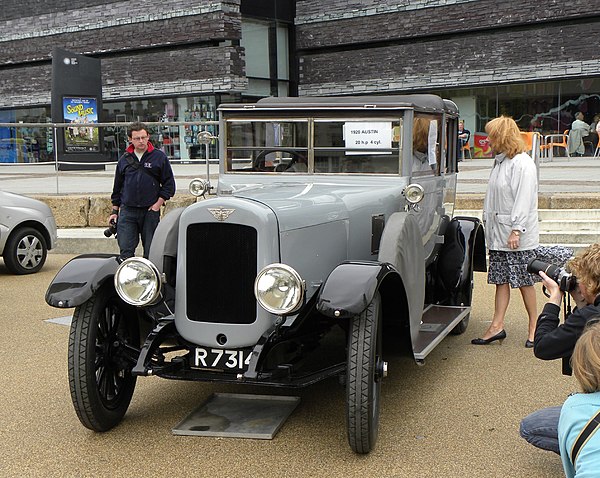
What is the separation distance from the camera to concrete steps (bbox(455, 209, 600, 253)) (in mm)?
10126

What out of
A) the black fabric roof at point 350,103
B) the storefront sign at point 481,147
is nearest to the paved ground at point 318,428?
the black fabric roof at point 350,103

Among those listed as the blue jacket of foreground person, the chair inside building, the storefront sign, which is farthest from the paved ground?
the storefront sign

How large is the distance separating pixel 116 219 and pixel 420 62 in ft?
66.4

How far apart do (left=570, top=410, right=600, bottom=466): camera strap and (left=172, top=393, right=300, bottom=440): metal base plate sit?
86.1 inches

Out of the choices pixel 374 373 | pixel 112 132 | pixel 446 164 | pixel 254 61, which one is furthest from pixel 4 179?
pixel 254 61

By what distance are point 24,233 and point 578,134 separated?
56.4 feet

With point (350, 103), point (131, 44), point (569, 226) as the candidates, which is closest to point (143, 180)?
point (350, 103)

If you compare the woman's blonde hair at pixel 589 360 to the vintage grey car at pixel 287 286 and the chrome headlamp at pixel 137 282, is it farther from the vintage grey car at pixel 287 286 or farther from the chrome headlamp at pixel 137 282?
the chrome headlamp at pixel 137 282

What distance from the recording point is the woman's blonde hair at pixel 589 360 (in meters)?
2.32

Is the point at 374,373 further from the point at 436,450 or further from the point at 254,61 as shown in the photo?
the point at 254,61

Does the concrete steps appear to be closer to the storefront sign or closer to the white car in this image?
the white car

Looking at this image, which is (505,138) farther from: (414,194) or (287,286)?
(287,286)

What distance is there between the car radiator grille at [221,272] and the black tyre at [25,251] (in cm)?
590

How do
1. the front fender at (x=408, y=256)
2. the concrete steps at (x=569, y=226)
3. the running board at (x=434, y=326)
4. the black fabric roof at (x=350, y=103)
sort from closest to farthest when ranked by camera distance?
the front fender at (x=408, y=256), the running board at (x=434, y=326), the black fabric roof at (x=350, y=103), the concrete steps at (x=569, y=226)
